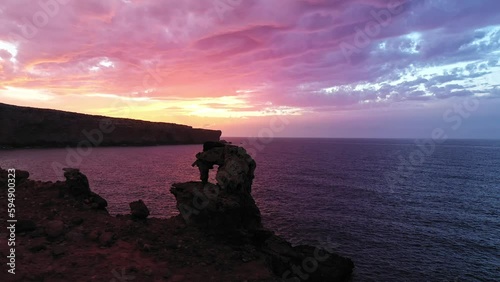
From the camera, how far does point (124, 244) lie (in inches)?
664

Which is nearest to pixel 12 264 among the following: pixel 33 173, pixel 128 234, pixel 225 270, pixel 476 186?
pixel 128 234

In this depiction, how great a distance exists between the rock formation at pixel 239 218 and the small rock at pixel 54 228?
24.8 ft

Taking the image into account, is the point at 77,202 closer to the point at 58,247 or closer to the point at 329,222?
the point at 58,247

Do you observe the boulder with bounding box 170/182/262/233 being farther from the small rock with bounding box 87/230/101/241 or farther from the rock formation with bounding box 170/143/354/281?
the small rock with bounding box 87/230/101/241

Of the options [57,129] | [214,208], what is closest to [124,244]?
[214,208]

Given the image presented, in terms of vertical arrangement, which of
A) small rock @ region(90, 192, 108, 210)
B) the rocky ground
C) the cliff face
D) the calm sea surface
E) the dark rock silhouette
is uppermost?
the cliff face

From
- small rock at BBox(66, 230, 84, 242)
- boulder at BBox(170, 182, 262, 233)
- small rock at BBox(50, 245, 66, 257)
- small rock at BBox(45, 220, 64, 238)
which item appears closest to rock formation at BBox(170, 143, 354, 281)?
boulder at BBox(170, 182, 262, 233)

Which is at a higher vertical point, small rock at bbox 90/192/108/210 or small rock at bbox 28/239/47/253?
small rock at bbox 90/192/108/210

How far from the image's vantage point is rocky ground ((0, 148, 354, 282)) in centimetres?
1405

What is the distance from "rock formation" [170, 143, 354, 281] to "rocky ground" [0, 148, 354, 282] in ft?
0.34

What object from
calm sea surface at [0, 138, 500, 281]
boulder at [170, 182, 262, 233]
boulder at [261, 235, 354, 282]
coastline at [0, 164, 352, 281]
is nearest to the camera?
coastline at [0, 164, 352, 281]

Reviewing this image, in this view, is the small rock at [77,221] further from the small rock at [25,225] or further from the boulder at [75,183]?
the boulder at [75,183]

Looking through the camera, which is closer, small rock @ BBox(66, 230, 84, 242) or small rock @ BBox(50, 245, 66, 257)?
small rock @ BBox(50, 245, 66, 257)

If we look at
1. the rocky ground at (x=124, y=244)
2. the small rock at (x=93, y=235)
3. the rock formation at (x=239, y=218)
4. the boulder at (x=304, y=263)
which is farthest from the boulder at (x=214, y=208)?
the small rock at (x=93, y=235)
